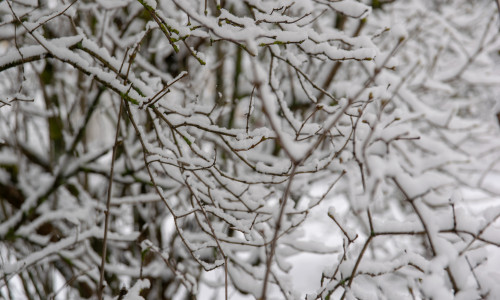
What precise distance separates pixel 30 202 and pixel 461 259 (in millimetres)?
2415

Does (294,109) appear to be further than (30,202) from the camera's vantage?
Yes

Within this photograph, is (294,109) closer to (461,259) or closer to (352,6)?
(352,6)

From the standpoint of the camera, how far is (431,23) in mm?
3854

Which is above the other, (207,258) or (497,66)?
(497,66)

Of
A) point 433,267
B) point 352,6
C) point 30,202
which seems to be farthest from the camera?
point 30,202

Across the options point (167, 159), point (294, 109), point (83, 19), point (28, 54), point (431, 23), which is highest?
point (431, 23)

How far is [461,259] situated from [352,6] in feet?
3.48

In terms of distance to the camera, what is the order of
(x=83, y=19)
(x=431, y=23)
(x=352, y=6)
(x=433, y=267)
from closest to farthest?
(x=433, y=267)
(x=352, y=6)
(x=83, y=19)
(x=431, y=23)

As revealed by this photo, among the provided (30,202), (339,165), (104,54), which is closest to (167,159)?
(104,54)

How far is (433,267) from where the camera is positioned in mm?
890

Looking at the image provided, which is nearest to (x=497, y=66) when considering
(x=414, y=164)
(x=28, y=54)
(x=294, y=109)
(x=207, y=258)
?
(x=414, y=164)

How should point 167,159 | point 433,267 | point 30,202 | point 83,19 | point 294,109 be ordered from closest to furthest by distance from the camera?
point 433,267
point 167,159
point 30,202
point 294,109
point 83,19

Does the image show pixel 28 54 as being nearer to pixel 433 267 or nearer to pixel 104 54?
pixel 104 54

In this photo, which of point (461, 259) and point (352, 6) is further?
point (352, 6)
